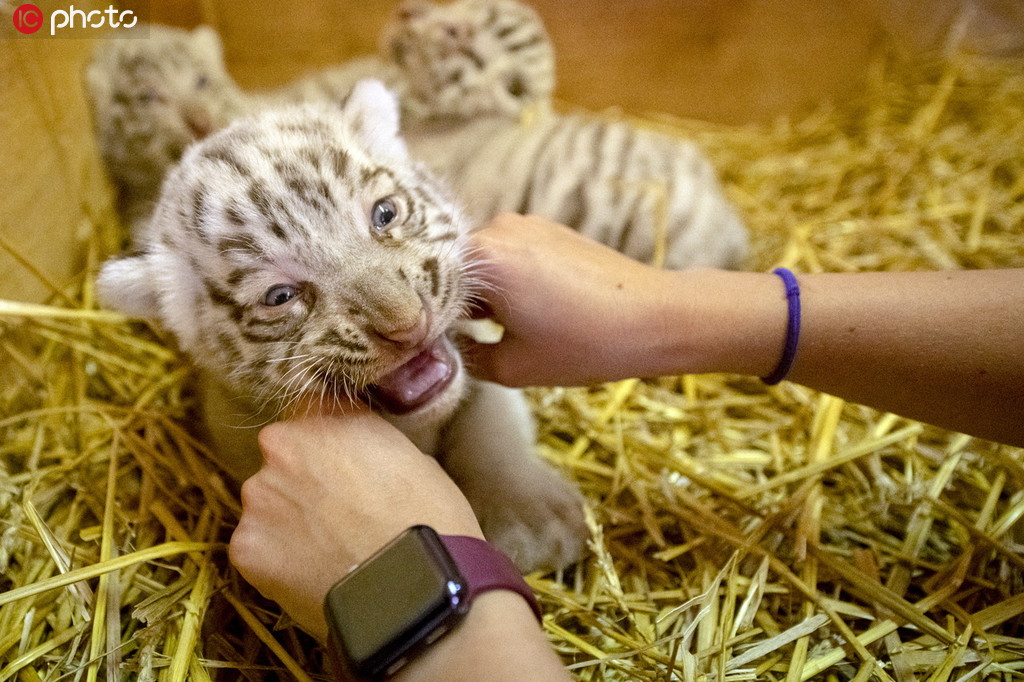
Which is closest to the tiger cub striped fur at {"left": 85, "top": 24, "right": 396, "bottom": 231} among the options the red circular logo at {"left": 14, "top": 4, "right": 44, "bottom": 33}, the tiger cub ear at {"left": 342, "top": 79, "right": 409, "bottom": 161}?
the red circular logo at {"left": 14, "top": 4, "right": 44, "bottom": 33}

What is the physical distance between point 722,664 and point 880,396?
1.86ft

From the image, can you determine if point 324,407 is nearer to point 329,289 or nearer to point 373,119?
point 329,289

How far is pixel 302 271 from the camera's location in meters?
1.20

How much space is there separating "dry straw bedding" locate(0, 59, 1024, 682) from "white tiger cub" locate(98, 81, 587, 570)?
172mm

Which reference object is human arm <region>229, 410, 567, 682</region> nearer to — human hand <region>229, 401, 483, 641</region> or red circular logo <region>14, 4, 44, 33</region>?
human hand <region>229, 401, 483, 641</region>

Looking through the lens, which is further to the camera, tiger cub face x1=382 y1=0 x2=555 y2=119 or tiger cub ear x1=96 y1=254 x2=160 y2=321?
tiger cub face x1=382 y1=0 x2=555 y2=119

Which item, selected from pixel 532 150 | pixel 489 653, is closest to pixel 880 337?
pixel 489 653

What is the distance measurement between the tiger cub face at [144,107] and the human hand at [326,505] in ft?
5.50

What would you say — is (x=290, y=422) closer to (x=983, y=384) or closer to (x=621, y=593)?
(x=621, y=593)

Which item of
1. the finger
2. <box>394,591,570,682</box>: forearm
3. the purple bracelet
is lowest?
<box>394,591,570,682</box>: forearm

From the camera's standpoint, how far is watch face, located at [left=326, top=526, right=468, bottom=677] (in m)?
0.89

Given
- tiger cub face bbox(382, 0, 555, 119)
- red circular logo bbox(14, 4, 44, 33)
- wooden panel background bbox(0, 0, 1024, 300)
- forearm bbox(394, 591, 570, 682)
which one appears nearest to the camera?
forearm bbox(394, 591, 570, 682)

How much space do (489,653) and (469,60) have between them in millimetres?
2394

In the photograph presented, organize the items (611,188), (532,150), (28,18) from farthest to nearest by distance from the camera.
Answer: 1. (532,150)
2. (611,188)
3. (28,18)
